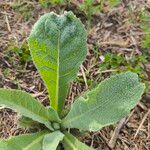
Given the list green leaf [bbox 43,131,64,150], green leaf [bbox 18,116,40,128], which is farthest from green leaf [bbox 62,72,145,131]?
green leaf [bbox 18,116,40,128]

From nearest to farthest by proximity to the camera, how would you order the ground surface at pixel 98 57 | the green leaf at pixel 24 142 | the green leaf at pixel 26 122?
the green leaf at pixel 24 142
the green leaf at pixel 26 122
the ground surface at pixel 98 57

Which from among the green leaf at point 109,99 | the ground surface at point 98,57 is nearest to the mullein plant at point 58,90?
the green leaf at point 109,99

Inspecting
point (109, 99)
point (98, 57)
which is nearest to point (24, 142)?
point (109, 99)

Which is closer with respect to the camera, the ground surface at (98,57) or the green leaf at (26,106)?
the green leaf at (26,106)

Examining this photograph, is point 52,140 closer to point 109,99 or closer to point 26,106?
point 26,106

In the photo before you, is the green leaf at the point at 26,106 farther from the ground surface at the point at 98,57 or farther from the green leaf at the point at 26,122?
the ground surface at the point at 98,57

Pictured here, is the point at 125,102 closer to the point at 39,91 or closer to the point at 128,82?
the point at 128,82

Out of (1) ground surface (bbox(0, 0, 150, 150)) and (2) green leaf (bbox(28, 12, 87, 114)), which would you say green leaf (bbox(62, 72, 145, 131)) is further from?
(1) ground surface (bbox(0, 0, 150, 150))
